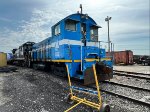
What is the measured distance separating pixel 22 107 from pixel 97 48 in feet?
20.1

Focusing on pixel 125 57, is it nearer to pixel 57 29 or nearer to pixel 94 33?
pixel 94 33

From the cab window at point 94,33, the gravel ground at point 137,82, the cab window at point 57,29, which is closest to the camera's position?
the gravel ground at point 137,82

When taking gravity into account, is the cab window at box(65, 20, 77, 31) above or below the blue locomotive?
above

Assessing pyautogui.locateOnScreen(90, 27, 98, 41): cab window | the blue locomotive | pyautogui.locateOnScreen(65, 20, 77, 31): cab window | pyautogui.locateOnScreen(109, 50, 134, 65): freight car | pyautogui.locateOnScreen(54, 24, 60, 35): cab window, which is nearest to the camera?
the blue locomotive

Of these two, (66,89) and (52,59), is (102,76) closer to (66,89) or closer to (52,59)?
(66,89)

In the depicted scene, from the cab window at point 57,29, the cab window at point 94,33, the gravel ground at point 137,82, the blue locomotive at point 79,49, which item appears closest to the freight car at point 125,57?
the gravel ground at point 137,82

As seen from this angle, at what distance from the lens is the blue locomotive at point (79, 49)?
9.45 metres

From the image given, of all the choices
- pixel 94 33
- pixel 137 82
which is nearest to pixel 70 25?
pixel 94 33

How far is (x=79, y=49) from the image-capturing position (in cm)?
1014

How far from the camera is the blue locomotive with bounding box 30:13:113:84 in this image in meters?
9.45

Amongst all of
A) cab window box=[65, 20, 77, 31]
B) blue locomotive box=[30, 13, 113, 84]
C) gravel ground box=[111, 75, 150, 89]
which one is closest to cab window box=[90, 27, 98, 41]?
blue locomotive box=[30, 13, 113, 84]

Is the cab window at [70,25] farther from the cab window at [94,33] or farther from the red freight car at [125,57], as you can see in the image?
the red freight car at [125,57]

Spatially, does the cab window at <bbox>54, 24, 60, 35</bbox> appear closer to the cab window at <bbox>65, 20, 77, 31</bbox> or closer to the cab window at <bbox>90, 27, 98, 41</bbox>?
the cab window at <bbox>65, 20, 77, 31</bbox>

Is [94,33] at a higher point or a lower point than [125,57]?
higher
